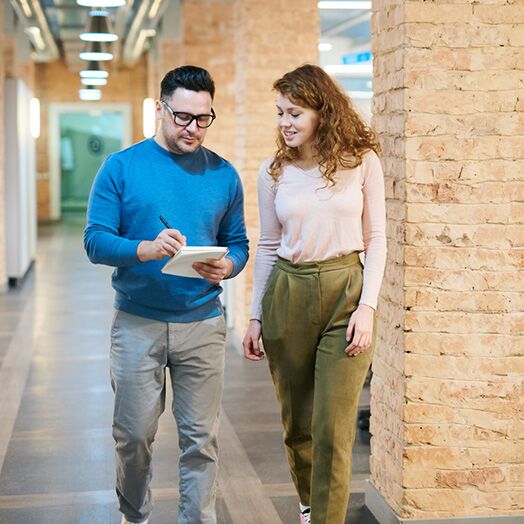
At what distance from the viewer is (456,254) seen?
404 cm

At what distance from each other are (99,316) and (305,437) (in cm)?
730

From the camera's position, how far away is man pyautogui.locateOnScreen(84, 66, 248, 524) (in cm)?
340

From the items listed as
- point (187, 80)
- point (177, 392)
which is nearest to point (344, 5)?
point (187, 80)

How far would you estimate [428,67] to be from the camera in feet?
13.0

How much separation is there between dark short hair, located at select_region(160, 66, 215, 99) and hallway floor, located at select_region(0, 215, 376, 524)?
6.45 feet

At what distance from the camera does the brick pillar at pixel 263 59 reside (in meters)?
8.38

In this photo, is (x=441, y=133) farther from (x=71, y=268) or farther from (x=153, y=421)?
(x=71, y=268)

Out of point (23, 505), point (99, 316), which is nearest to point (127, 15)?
point (99, 316)

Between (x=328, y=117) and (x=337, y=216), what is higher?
(x=328, y=117)

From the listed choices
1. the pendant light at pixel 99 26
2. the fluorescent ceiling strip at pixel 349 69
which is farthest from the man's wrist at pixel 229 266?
the fluorescent ceiling strip at pixel 349 69

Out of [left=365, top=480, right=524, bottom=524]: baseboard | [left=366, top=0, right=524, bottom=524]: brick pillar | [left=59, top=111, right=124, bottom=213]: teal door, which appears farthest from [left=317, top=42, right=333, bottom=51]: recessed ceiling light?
[left=59, top=111, right=124, bottom=213]: teal door

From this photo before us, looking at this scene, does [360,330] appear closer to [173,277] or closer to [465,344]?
[173,277]

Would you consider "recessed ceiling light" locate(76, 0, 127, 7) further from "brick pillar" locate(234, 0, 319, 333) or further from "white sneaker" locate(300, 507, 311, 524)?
"white sneaker" locate(300, 507, 311, 524)

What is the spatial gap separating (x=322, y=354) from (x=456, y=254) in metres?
0.88
